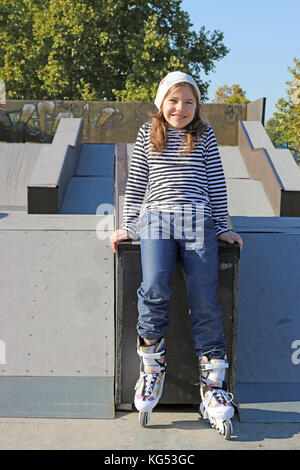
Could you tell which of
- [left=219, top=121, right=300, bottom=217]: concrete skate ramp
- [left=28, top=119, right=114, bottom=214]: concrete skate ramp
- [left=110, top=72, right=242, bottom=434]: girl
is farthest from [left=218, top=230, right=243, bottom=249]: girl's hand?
[left=219, top=121, right=300, bottom=217]: concrete skate ramp

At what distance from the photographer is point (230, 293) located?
2932mm

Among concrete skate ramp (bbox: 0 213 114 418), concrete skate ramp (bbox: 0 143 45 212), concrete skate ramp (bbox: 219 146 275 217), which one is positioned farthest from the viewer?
concrete skate ramp (bbox: 0 143 45 212)

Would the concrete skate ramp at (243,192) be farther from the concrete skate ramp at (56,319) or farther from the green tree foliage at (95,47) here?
the green tree foliage at (95,47)

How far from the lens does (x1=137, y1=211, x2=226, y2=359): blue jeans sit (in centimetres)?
271

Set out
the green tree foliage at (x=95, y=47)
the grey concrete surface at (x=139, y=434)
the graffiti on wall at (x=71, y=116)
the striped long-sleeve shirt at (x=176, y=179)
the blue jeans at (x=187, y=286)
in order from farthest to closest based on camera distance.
Answer: the green tree foliage at (x=95, y=47) < the graffiti on wall at (x=71, y=116) < the striped long-sleeve shirt at (x=176, y=179) < the blue jeans at (x=187, y=286) < the grey concrete surface at (x=139, y=434)

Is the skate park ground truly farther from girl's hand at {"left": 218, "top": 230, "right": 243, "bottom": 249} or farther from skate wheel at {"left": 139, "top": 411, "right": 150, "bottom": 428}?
girl's hand at {"left": 218, "top": 230, "right": 243, "bottom": 249}

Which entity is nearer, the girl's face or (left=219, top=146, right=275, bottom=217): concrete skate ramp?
the girl's face

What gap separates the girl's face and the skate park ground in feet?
5.89

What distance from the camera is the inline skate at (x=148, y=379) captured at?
9.06 feet

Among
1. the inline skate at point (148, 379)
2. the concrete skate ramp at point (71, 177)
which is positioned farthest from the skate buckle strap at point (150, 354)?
the concrete skate ramp at point (71, 177)

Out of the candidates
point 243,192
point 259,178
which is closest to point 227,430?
point 243,192

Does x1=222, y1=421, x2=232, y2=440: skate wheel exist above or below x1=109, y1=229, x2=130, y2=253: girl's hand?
below

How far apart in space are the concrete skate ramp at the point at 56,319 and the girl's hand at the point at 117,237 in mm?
250

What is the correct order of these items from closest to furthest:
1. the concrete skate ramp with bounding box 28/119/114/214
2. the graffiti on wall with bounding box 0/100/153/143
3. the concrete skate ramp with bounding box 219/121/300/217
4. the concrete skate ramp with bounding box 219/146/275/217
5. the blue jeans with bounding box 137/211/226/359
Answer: the blue jeans with bounding box 137/211/226/359
the concrete skate ramp with bounding box 28/119/114/214
the concrete skate ramp with bounding box 219/121/300/217
the concrete skate ramp with bounding box 219/146/275/217
the graffiti on wall with bounding box 0/100/153/143
